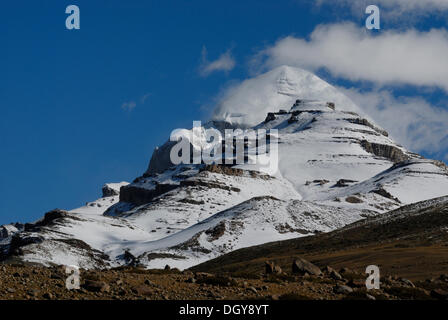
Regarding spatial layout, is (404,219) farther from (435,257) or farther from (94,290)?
(94,290)

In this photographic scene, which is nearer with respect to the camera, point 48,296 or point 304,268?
point 48,296

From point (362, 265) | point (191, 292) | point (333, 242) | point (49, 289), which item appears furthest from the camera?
point (333, 242)

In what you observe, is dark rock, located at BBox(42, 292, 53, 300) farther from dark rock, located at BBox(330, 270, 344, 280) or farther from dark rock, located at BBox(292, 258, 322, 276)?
dark rock, located at BBox(292, 258, 322, 276)

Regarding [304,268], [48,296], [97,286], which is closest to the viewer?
[48,296]

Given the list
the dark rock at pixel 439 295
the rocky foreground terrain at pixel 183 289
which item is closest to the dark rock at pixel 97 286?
the rocky foreground terrain at pixel 183 289

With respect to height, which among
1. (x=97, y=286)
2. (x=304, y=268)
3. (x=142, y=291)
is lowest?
(x=142, y=291)

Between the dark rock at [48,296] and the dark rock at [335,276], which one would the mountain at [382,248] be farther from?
the dark rock at [48,296]

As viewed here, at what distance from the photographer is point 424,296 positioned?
32719 mm

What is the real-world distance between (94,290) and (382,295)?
38.6ft

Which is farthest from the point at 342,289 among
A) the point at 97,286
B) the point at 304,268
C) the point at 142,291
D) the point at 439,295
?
the point at 97,286

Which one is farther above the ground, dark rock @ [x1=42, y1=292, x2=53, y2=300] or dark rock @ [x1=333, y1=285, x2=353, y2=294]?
dark rock @ [x1=333, y1=285, x2=353, y2=294]

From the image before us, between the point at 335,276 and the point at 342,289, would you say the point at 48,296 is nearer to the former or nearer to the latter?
the point at 342,289

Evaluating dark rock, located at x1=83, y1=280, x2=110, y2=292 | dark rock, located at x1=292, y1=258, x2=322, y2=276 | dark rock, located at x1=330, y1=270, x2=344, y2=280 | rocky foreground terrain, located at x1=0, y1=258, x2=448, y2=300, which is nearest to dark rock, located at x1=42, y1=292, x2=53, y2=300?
rocky foreground terrain, located at x1=0, y1=258, x2=448, y2=300
